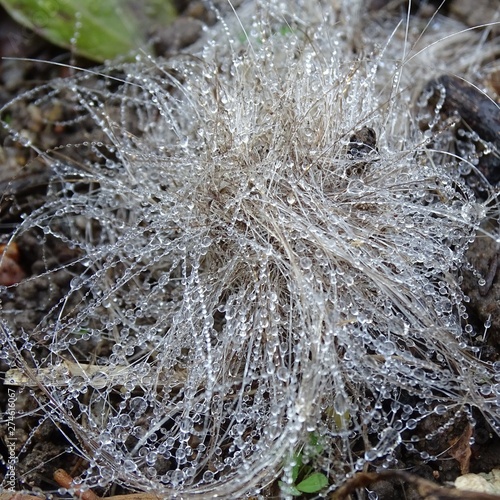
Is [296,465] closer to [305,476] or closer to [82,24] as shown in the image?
[305,476]

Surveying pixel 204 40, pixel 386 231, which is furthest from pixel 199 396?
pixel 204 40

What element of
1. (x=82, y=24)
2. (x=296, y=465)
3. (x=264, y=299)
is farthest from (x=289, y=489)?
(x=82, y=24)

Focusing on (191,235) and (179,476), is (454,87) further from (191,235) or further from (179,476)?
(179,476)

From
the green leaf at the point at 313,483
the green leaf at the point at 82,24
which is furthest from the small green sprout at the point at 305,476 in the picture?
the green leaf at the point at 82,24

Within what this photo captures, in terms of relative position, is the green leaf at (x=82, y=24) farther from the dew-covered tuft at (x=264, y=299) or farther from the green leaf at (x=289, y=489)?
the green leaf at (x=289, y=489)

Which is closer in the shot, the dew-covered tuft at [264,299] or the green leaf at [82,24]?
the dew-covered tuft at [264,299]

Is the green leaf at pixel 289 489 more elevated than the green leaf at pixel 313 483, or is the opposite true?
the green leaf at pixel 313 483

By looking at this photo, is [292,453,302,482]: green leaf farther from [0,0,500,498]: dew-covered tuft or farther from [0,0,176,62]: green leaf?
[0,0,176,62]: green leaf
